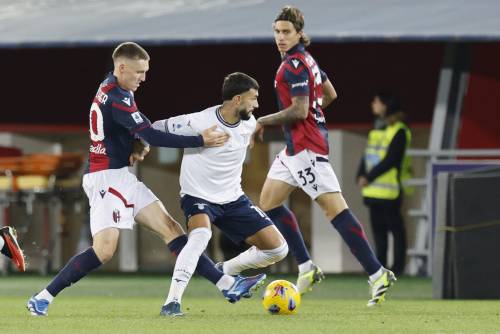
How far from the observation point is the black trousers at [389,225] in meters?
15.4

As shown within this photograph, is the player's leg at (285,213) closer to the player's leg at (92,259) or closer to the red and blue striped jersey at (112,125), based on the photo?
the red and blue striped jersey at (112,125)

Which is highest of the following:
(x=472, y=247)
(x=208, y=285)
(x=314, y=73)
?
(x=314, y=73)

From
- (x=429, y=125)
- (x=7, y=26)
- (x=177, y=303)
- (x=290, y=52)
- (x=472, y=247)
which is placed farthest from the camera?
(x=429, y=125)

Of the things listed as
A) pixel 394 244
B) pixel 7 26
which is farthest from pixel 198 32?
pixel 394 244

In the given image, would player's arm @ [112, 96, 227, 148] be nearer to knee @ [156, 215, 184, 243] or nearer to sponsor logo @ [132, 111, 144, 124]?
sponsor logo @ [132, 111, 144, 124]

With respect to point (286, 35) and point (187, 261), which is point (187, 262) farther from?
point (286, 35)

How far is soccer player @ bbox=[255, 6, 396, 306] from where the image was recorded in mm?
10539

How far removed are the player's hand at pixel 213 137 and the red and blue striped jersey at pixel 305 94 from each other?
1.32 m

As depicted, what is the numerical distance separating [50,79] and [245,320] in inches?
363

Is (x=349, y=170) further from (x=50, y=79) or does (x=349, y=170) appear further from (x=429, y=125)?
(x=50, y=79)

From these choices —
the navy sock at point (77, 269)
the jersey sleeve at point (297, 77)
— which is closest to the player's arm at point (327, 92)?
the jersey sleeve at point (297, 77)

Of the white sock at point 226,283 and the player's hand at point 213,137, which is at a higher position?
the player's hand at point 213,137

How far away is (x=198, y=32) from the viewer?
14609mm

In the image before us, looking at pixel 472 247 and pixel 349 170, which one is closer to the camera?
pixel 472 247
